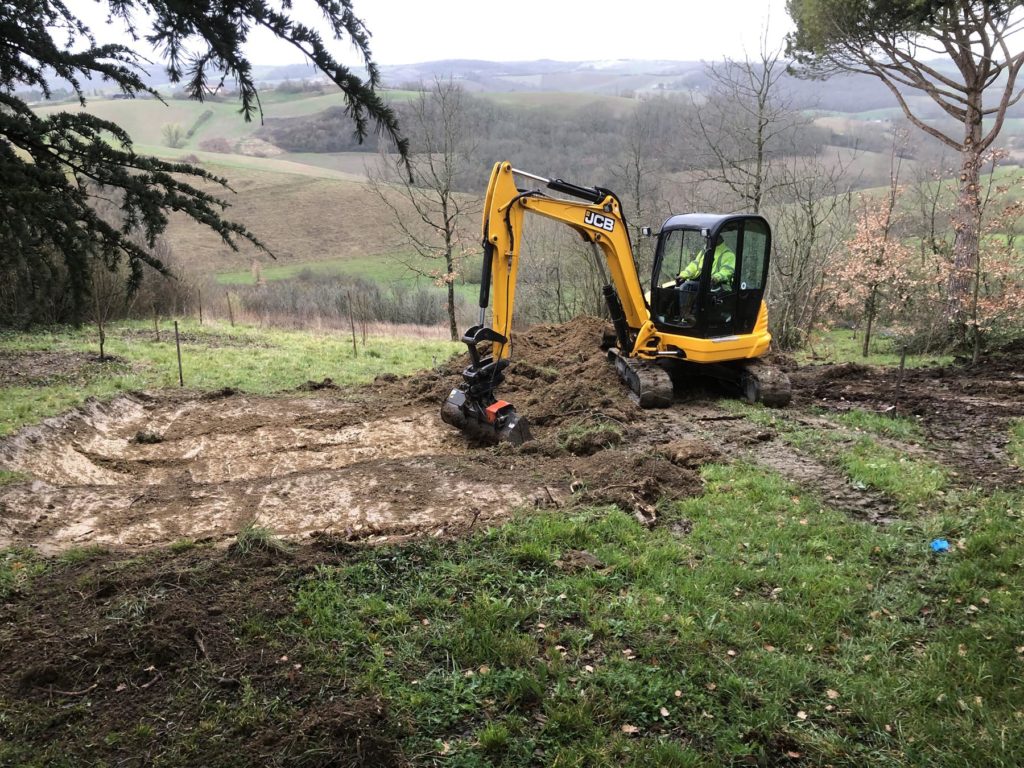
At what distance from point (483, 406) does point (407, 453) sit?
3.95 ft

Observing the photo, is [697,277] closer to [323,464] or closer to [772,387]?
[772,387]

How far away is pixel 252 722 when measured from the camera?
12.0 feet

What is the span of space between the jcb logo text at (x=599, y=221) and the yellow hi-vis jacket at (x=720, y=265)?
53.5 inches

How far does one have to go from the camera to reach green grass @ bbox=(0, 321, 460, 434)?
33.9 ft

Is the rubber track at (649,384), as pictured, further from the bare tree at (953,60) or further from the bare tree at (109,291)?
the bare tree at (109,291)

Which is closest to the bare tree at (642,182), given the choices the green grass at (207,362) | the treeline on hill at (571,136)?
the treeline on hill at (571,136)

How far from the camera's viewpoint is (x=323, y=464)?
8914 millimetres

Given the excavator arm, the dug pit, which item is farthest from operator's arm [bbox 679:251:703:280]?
the dug pit

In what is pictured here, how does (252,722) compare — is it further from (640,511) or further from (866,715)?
(640,511)

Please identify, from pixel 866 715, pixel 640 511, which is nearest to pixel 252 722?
pixel 866 715

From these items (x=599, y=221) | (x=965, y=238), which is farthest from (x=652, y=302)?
(x=965, y=238)

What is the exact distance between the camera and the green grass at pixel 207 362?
Answer: 10320mm

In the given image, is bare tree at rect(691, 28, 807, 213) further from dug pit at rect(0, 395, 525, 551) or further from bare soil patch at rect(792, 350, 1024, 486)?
dug pit at rect(0, 395, 525, 551)

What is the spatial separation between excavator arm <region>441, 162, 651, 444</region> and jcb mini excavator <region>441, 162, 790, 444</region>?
0.05ft
